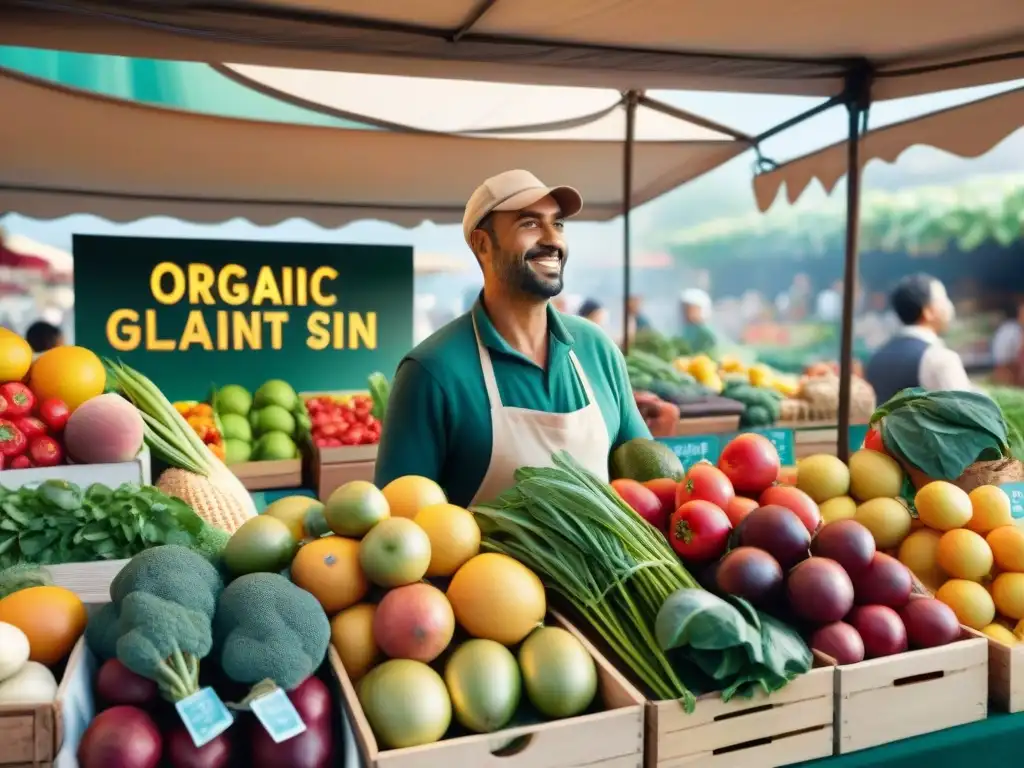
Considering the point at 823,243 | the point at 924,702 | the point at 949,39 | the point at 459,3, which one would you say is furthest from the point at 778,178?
the point at 823,243

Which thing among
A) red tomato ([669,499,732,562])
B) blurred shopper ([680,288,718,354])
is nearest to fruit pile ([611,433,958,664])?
red tomato ([669,499,732,562])

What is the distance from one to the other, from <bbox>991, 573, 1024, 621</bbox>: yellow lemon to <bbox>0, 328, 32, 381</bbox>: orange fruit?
2.97 meters

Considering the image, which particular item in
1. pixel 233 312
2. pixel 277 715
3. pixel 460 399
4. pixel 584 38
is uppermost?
pixel 584 38

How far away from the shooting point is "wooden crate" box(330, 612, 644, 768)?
3.89 feet

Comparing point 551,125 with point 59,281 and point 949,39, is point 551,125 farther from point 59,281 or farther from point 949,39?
point 59,281

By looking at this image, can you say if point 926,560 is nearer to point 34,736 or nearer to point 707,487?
point 707,487

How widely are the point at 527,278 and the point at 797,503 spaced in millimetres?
1044

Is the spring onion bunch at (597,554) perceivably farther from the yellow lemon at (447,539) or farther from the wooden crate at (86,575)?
the wooden crate at (86,575)

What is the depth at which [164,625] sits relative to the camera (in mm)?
1157

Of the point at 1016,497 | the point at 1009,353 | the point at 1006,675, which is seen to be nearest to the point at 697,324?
the point at 1009,353

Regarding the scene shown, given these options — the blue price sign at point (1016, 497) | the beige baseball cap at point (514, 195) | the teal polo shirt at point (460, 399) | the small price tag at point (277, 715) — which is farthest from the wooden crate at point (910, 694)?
the beige baseball cap at point (514, 195)

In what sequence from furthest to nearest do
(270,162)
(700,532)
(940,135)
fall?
(270,162) → (940,135) → (700,532)

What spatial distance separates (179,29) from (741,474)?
2180 mm

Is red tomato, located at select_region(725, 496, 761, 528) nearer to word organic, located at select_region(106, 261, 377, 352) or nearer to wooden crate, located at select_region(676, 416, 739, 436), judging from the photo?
wooden crate, located at select_region(676, 416, 739, 436)
